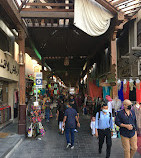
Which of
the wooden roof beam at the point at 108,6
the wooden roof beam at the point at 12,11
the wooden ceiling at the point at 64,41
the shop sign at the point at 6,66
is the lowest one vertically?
the shop sign at the point at 6,66

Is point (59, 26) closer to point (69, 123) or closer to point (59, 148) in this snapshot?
point (69, 123)

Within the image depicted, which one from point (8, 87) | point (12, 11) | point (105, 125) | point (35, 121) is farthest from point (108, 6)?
point (8, 87)

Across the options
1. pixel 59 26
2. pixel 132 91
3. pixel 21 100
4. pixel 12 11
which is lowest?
pixel 21 100

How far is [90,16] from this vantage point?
6.88 metres

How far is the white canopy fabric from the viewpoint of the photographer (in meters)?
6.56

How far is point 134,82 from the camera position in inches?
258

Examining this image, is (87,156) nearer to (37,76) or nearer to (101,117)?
(101,117)

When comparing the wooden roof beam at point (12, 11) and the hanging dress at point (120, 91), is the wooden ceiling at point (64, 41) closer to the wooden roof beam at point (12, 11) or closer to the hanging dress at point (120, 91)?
the wooden roof beam at point (12, 11)

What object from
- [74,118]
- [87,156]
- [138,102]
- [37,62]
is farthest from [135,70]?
[37,62]

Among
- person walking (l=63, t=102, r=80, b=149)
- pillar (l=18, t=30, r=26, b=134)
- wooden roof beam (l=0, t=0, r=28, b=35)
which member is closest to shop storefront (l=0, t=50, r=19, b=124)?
pillar (l=18, t=30, r=26, b=134)

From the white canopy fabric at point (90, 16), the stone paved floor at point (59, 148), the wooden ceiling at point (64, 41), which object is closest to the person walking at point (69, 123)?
the stone paved floor at point (59, 148)

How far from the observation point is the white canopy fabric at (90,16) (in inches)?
258

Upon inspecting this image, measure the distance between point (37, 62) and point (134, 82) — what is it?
1005 centimetres

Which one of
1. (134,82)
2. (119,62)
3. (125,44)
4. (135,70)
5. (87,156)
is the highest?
(125,44)
